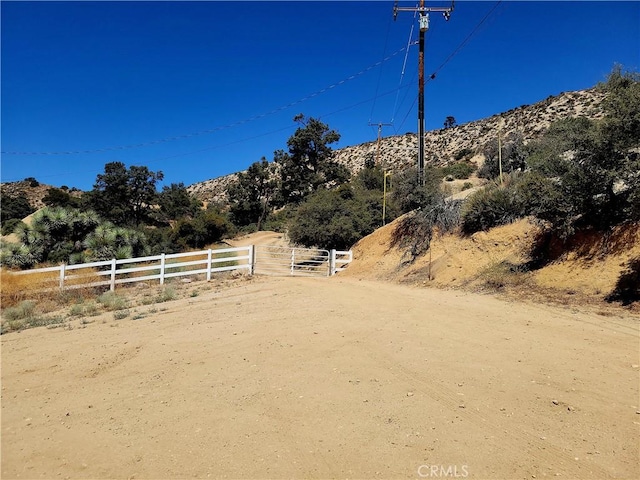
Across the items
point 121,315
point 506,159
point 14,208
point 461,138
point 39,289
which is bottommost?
point 121,315

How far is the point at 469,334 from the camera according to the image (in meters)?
7.91

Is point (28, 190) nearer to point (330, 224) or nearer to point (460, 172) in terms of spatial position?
point (330, 224)

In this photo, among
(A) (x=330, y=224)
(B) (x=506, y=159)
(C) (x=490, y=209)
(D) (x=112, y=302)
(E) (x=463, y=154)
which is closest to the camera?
(D) (x=112, y=302)

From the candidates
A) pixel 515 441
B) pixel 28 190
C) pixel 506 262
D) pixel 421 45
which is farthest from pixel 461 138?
pixel 28 190

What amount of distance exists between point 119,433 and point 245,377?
5.82 feet

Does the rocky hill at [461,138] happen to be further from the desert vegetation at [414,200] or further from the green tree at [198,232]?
the green tree at [198,232]

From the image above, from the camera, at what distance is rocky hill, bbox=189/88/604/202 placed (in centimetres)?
5050

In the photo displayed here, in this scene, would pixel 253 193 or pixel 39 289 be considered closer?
pixel 39 289

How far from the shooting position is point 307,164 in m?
56.8

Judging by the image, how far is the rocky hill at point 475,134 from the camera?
50500 mm

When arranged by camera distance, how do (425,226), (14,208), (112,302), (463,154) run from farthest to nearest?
(14,208) < (463,154) < (425,226) < (112,302)

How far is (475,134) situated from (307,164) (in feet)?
83.0

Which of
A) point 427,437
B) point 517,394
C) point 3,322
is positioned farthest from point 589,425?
point 3,322

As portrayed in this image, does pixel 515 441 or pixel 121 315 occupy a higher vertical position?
pixel 121 315
